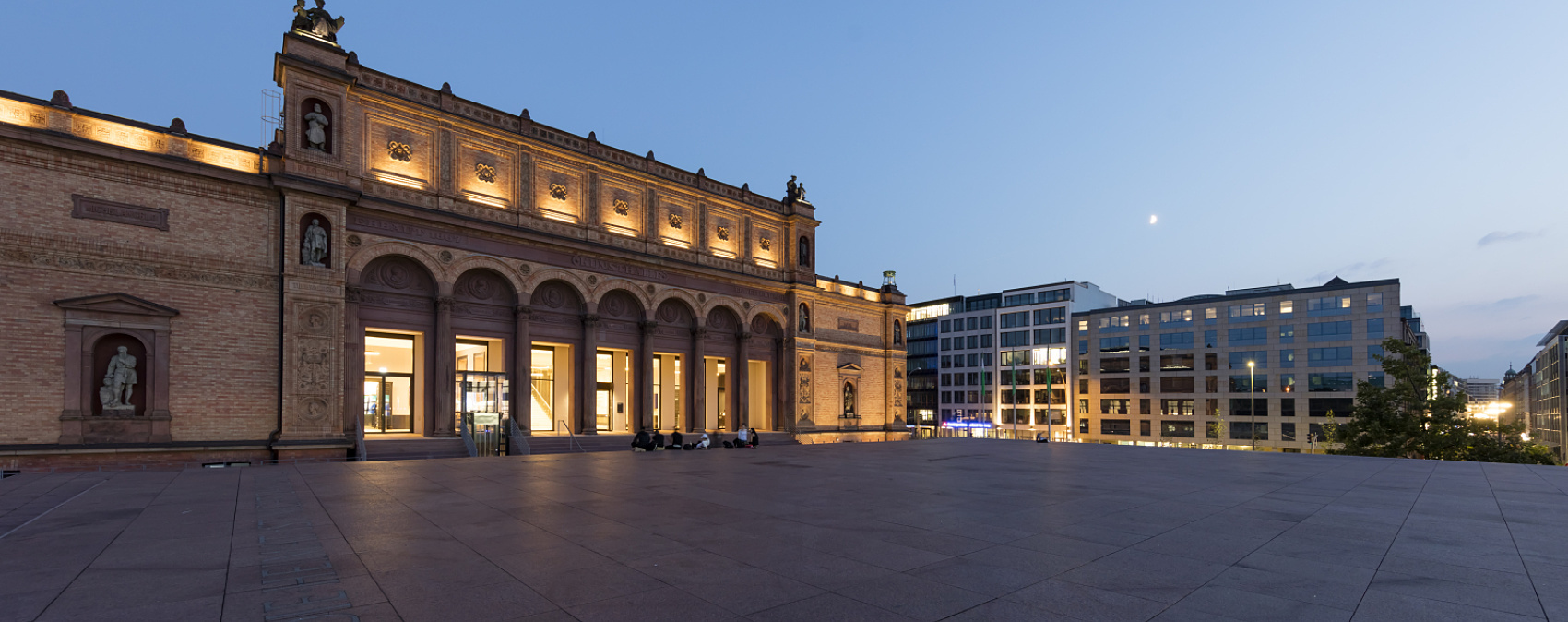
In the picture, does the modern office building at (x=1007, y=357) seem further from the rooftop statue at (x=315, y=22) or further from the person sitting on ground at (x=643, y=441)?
the rooftop statue at (x=315, y=22)

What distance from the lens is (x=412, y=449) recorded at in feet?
88.4

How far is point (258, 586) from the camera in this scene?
7000mm

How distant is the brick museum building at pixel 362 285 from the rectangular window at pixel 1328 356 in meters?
61.3

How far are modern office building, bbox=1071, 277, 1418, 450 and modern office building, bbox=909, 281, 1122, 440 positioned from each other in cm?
280

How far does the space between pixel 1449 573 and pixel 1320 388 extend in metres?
84.2

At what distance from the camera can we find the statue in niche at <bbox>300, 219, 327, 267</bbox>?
25.9 meters

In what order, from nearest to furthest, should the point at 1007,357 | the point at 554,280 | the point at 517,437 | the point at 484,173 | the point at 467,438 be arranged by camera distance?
the point at 467,438, the point at 517,437, the point at 484,173, the point at 554,280, the point at 1007,357

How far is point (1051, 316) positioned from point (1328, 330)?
29.4 metres

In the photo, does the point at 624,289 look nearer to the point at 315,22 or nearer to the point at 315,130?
the point at 315,130

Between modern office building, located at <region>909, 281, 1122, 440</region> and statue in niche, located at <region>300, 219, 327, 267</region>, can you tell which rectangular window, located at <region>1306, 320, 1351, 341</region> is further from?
statue in niche, located at <region>300, 219, 327, 267</region>

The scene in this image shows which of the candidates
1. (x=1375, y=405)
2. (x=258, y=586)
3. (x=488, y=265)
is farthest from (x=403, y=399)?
(x=1375, y=405)

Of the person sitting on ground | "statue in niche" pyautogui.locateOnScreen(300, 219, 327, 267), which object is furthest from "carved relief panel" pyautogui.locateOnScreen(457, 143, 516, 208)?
the person sitting on ground

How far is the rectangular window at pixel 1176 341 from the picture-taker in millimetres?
84694

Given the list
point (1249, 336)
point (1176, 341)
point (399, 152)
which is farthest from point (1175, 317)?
point (399, 152)
